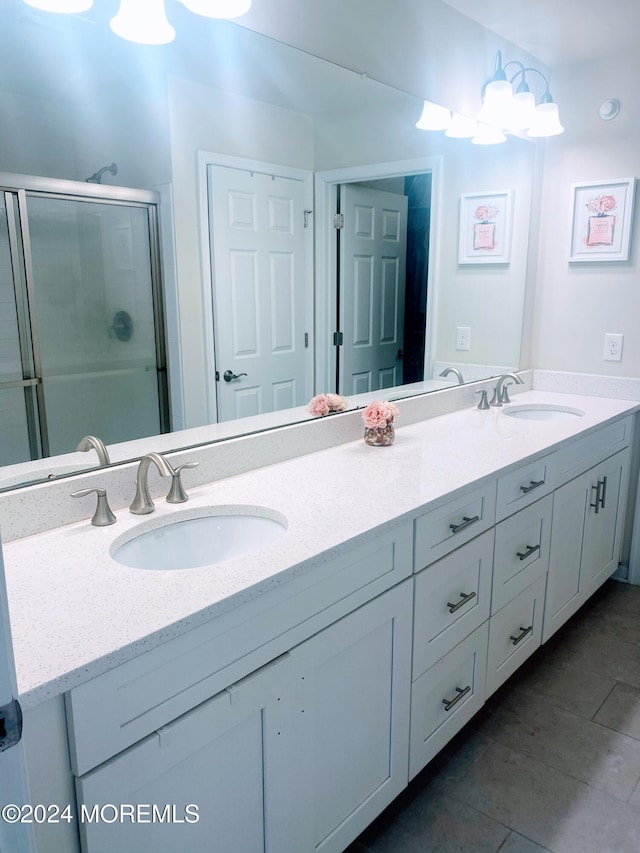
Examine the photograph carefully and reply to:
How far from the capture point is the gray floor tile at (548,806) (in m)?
1.61

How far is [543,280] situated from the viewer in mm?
3070

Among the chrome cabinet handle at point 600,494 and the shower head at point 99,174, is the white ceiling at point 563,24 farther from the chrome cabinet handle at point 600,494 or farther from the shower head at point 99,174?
the chrome cabinet handle at point 600,494

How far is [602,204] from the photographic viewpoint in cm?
282

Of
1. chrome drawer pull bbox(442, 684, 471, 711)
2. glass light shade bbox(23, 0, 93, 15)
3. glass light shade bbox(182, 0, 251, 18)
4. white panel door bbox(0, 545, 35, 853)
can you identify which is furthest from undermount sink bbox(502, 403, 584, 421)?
white panel door bbox(0, 545, 35, 853)

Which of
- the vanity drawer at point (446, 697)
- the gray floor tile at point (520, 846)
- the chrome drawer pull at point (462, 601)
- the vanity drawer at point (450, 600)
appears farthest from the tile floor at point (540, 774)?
the chrome drawer pull at point (462, 601)

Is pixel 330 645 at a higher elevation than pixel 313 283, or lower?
lower

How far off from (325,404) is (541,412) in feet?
4.17

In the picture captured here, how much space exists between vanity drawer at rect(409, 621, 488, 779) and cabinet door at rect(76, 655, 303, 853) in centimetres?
46

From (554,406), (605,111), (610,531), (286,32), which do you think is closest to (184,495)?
(286,32)

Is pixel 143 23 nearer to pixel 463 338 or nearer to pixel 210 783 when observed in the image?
pixel 210 783

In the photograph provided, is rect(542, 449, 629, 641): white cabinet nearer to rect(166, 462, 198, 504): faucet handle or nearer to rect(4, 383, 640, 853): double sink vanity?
rect(4, 383, 640, 853): double sink vanity

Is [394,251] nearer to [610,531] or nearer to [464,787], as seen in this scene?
[610,531]

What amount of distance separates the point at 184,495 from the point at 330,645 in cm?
50

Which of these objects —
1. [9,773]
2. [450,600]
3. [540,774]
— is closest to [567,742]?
[540,774]
